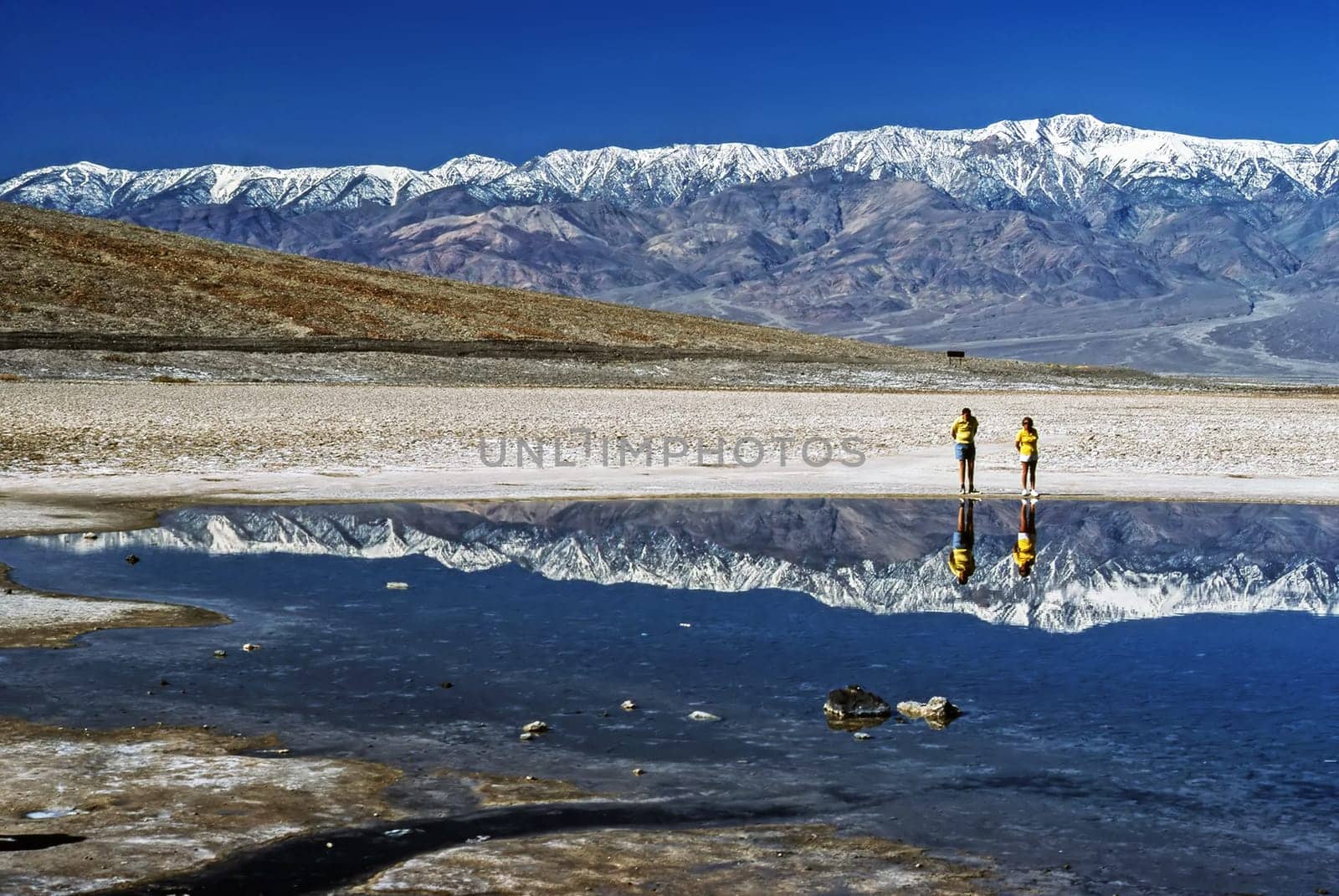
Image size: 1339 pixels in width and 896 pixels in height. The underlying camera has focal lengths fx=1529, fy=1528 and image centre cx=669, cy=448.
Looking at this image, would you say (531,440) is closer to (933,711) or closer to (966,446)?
(966,446)

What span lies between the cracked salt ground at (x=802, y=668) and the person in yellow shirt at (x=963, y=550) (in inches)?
7.1

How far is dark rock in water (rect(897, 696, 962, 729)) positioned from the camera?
35.8 ft

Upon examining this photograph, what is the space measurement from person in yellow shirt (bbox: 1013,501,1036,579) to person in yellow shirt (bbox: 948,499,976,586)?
1.77 feet

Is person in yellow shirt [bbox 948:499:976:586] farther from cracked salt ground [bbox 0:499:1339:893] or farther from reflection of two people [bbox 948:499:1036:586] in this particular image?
cracked salt ground [bbox 0:499:1339:893]

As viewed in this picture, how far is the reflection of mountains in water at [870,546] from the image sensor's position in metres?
16.1

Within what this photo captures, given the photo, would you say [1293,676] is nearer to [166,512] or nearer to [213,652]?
[213,652]

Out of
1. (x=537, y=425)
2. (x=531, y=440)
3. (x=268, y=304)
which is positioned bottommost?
(x=531, y=440)

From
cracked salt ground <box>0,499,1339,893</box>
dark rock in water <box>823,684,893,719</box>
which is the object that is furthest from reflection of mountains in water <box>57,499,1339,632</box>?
dark rock in water <box>823,684,893,719</box>

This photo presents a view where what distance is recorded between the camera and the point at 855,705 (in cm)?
1102

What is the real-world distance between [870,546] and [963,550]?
119cm

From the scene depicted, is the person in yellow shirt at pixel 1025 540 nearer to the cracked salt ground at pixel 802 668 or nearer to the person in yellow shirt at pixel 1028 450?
the cracked salt ground at pixel 802 668

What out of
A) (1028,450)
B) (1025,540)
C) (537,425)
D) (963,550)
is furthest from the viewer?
(537,425)

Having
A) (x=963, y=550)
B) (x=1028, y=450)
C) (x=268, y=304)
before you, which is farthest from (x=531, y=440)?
(x=268, y=304)

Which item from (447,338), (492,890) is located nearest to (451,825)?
(492,890)
